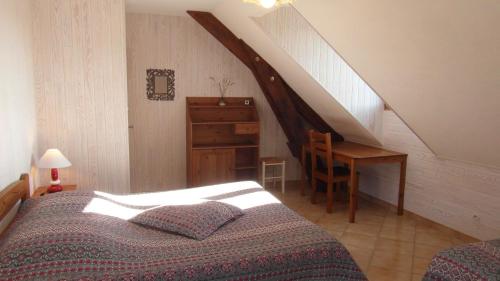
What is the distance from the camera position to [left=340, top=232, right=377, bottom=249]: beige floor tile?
3.20 metres

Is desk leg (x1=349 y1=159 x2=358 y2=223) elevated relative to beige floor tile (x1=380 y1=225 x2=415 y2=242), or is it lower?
elevated

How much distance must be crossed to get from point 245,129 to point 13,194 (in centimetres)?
280

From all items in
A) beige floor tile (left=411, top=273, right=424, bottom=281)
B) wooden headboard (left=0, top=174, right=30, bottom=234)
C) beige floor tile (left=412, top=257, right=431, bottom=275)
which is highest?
wooden headboard (left=0, top=174, right=30, bottom=234)

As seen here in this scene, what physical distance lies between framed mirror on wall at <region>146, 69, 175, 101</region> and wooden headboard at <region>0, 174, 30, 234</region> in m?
2.26

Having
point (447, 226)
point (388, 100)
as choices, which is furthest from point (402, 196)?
point (388, 100)

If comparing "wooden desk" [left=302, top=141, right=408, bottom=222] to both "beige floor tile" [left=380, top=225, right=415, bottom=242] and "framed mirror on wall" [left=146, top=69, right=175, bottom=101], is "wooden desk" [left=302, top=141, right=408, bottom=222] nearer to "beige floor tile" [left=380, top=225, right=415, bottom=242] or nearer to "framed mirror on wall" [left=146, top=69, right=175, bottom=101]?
"beige floor tile" [left=380, top=225, right=415, bottom=242]

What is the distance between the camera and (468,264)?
1789mm

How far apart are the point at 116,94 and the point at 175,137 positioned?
145cm

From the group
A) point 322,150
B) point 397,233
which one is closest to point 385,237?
point 397,233

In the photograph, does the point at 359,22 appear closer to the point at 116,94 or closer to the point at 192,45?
the point at 116,94

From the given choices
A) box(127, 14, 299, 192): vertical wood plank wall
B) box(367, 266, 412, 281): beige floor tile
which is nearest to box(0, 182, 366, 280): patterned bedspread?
box(367, 266, 412, 281): beige floor tile

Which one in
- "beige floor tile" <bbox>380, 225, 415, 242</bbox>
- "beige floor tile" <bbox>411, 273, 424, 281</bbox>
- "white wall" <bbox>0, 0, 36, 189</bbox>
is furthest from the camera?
"beige floor tile" <bbox>380, 225, 415, 242</bbox>

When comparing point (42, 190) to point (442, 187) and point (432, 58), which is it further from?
point (442, 187)

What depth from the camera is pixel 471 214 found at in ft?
10.7
